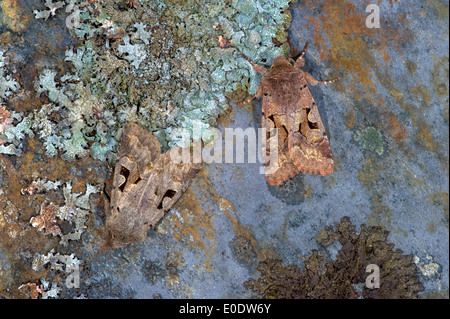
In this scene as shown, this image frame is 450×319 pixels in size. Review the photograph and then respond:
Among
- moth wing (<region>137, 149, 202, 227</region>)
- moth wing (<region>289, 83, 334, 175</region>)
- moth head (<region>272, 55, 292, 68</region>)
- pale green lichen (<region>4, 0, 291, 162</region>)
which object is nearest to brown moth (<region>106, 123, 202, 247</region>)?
moth wing (<region>137, 149, 202, 227</region>)

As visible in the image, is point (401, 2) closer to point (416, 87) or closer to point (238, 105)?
point (416, 87)

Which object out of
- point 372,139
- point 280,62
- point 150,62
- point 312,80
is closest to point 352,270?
point 372,139

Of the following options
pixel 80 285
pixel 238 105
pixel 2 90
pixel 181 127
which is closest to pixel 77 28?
pixel 2 90

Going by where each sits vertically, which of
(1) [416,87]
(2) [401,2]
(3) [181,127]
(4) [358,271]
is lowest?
(4) [358,271]

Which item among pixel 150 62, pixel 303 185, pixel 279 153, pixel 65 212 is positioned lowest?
pixel 65 212

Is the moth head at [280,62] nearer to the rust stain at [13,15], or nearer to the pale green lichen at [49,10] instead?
the pale green lichen at [49,10]

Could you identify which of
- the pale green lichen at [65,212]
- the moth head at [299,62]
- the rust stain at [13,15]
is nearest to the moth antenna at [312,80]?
the moth head at [299,62]

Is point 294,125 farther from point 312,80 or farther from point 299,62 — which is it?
point 299,62
